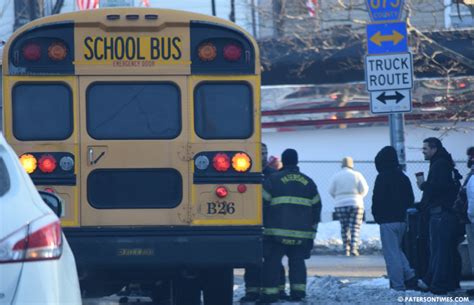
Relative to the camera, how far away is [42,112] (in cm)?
1031

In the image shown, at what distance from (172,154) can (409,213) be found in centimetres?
431

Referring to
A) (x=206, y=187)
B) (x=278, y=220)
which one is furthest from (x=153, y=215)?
(x=278, y=220)

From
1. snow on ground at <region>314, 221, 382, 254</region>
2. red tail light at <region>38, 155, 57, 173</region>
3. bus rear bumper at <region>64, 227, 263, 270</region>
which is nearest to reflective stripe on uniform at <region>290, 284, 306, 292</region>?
bus rear bumper at <region>64, 227, 263, 270</region>

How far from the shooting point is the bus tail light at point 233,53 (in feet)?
34.4

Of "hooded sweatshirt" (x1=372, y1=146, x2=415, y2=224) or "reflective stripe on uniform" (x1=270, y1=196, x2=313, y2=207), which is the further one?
"hooded sweatshirt" (x1=372, y1=146, x2=415, y2=224)

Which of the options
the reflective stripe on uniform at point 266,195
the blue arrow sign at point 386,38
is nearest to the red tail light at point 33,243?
the reflective stripe on uniform at point 266,195

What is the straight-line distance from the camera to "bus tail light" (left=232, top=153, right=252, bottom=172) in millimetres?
10344

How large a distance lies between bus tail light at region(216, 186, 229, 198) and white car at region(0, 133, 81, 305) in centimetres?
419

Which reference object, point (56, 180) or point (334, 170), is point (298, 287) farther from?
point (334, 170)

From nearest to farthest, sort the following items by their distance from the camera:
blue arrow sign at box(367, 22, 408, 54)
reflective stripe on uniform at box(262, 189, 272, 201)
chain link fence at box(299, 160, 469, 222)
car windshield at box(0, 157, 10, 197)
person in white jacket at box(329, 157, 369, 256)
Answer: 1. car windshield at box(0, 157, 10, 197)
2. reflective stripe on uniform at box(262, 189, 272, 201)
3. blue arrow sign at box(367, 22, 408, 54)
4. person in white jacket at box(329, 157, 369, 256)
5. chain link fence at box(299, 160, 469, 222)

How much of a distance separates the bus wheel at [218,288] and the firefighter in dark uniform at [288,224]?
159 centimetres

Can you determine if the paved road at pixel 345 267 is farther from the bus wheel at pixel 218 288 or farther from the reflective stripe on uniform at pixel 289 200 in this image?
the bus wheel at pixel 218 288

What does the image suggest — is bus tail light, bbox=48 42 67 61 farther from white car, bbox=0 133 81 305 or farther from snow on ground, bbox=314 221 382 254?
snow on ground, bbox=314 221 382 254

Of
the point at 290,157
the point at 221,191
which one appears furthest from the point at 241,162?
the point at 290,157
